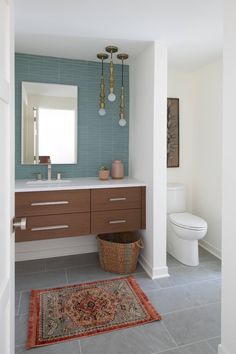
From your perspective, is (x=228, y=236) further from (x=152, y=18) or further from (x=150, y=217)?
(x=152, y=18)

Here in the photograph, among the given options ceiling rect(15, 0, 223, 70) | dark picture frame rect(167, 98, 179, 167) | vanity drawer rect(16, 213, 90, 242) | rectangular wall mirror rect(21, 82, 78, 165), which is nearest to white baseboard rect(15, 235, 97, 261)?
vanity drawer rect(16, 213, 90, 242)

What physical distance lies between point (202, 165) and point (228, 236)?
6.66 feet

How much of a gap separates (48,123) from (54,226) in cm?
118

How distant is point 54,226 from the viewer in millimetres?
2502

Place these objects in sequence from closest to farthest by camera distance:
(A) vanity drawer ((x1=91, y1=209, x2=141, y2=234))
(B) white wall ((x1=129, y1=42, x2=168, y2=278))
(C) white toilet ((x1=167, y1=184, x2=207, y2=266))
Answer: (B) white wall ((x1=129, y1=42, x2=168, y2=278)) < (A) vanity drawer ((x1=91, y1=209, x2=141, y2=234)) < (C) white toilet ((x1=167, y1=184, x2=207, y2=266))

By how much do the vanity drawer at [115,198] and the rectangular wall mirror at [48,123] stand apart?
0.73m

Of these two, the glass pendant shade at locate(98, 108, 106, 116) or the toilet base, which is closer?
the toilet base

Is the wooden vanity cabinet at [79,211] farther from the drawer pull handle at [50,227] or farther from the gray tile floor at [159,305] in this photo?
the gray tile floor at [159,305]

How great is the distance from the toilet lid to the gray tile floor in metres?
0.47

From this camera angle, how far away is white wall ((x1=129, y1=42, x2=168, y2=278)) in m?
2.51

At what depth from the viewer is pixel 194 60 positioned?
10.00 ft

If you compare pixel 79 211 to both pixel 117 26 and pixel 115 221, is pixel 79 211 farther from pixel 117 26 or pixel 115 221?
pixel 117 26

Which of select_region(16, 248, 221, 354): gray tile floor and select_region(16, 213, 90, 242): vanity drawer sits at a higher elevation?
select_region(16, 213, 90, 242): vanity drawer

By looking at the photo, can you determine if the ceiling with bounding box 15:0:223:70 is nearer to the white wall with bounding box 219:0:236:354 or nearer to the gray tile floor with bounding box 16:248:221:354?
the white wall with bounding box 219:0:236:354
